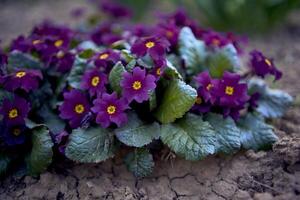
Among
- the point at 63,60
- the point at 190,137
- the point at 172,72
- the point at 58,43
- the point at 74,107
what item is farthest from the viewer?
the point at 58,43

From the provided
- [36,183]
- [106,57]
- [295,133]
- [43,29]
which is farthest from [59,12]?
[295,133]

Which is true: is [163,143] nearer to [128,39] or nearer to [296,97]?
[128,39]

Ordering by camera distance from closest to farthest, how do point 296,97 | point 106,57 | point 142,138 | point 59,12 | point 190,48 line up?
point 142,138 < point 106,57 < point 190,48 < point 296,97 < point 59,12

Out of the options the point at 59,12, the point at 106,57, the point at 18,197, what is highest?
the point at 106,57

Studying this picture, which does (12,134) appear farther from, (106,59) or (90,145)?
(106,59)

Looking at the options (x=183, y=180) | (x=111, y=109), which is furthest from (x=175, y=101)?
(x=183, y=180)

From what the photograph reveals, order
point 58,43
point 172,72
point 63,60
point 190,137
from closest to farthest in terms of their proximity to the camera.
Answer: point 190,137 → point 172,72 → point 63,60 → point 58,43

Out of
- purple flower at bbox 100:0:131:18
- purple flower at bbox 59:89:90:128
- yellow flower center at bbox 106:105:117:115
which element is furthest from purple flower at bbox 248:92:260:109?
purple flower at bbox 100:0:131:18
